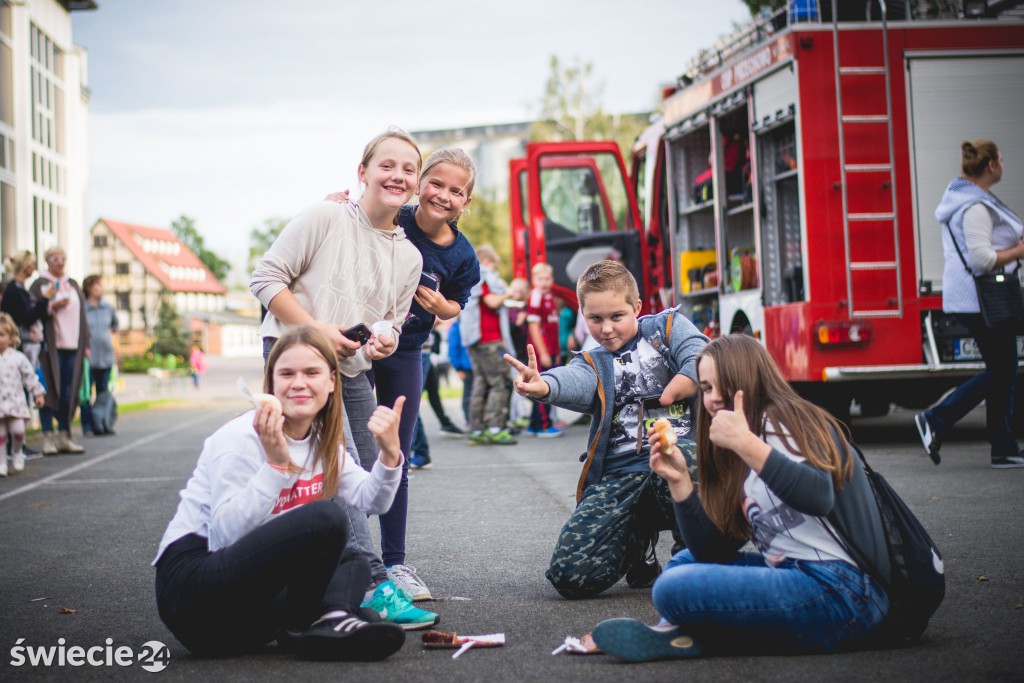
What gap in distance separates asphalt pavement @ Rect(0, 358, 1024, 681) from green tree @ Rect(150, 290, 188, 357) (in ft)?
235

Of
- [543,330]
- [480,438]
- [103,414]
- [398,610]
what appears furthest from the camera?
[103,414]

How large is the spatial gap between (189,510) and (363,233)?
1275mm

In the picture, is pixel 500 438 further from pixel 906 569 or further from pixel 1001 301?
pixel 906 569

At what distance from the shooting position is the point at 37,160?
2533 cm

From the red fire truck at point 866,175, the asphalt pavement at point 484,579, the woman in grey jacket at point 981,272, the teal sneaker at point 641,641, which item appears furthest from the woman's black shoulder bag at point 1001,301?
the teal sneaker at point 641,641

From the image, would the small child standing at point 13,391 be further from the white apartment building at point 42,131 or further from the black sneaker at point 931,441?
the white apartment building at point 42,131

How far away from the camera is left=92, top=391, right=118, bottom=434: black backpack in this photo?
1522 cm

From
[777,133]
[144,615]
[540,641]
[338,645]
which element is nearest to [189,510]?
[338,645]

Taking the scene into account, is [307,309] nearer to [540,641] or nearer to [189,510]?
[189,510]

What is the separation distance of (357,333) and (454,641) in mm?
1107

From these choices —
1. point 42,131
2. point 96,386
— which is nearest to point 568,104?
point 42,131

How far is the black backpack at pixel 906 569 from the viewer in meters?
3.34

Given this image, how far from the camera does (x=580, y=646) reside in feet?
11.9

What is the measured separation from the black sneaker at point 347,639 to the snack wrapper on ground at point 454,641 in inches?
9.1
